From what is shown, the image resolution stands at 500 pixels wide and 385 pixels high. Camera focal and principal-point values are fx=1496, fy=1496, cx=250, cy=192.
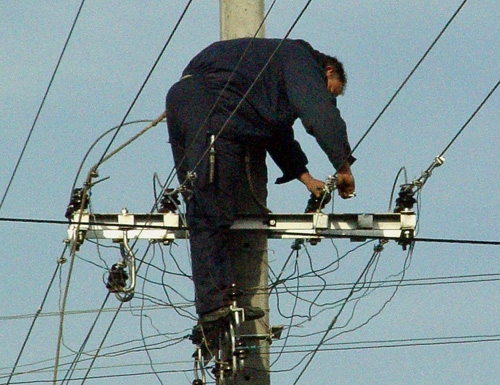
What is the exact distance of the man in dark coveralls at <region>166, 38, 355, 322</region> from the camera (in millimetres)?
8945

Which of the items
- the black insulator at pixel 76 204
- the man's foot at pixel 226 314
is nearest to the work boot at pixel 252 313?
the man's foot at pixel 226 314

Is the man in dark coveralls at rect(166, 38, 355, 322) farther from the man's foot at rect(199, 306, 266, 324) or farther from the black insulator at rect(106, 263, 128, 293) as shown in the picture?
the black insulator at rect(106, 263, 128, 293)

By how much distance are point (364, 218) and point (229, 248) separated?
85cm

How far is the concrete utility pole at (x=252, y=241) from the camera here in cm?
891

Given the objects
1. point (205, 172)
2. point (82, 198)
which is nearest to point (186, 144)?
point (205, 172)

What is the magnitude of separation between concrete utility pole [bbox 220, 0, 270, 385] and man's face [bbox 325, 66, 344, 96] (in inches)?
19.6

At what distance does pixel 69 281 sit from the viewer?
9977mm

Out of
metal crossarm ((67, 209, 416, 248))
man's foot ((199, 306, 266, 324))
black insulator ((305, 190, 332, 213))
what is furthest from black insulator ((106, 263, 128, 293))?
black insulator ((305, 190, 332, 213))

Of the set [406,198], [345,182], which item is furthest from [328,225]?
[406,198]

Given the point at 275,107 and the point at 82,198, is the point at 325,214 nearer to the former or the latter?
the point at 275,107

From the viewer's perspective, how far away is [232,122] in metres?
9.09

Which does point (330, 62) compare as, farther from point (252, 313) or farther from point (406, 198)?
point (252, 313)

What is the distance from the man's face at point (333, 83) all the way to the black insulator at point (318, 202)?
2.15 ft

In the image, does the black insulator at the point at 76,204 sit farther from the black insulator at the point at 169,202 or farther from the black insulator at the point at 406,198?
the black insulator at the point at 406,198
